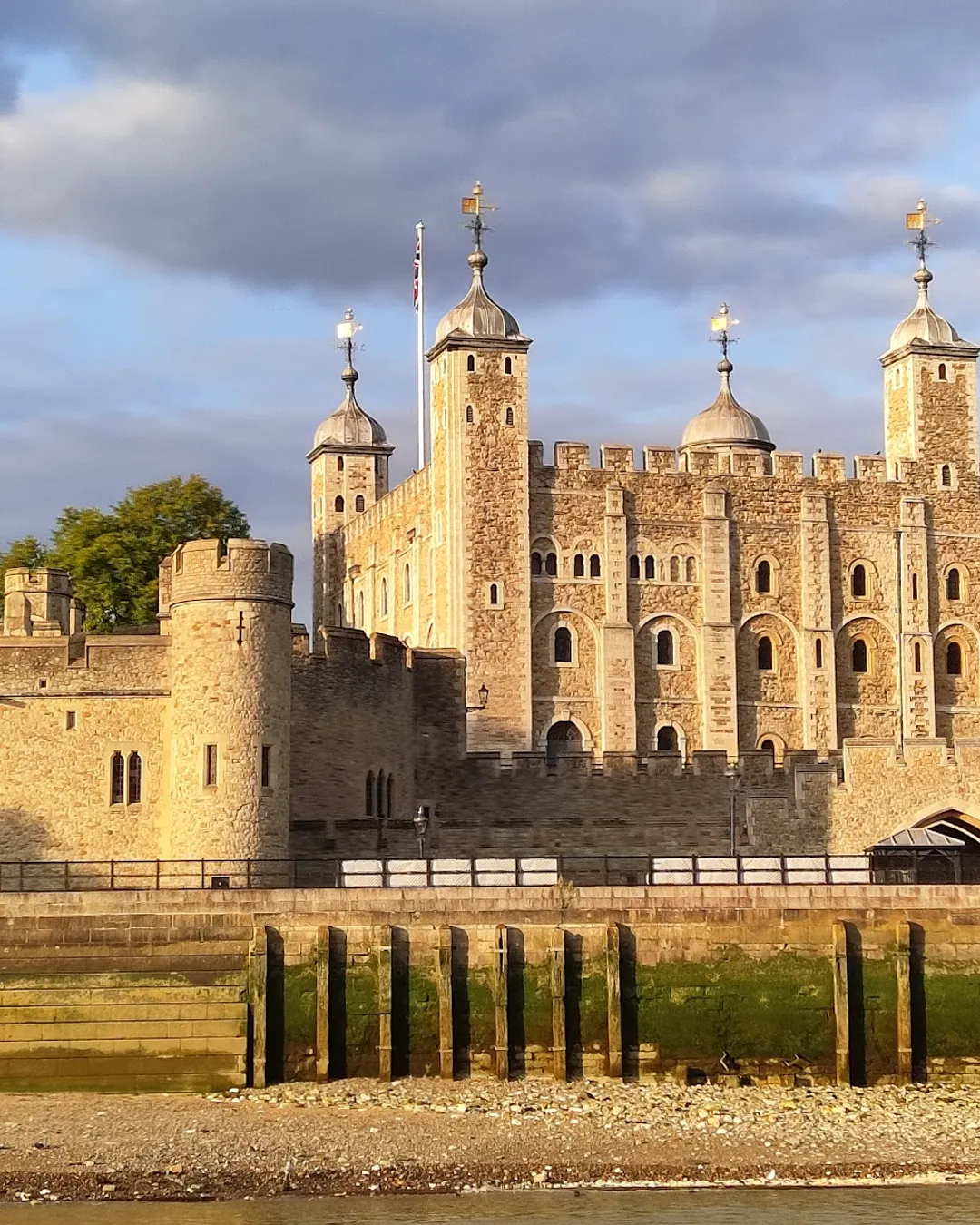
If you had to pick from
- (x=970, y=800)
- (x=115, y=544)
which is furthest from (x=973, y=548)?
(x=115, y=544)

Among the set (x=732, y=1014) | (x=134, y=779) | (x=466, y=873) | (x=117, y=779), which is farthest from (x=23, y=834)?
(x=732, y=1014)

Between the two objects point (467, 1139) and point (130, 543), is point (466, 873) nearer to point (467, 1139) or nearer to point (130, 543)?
point (467, 1139)

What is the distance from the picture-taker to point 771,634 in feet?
246

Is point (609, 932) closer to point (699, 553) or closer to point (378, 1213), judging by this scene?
point (378, 1213)

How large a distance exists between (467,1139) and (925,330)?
52790 millimetres

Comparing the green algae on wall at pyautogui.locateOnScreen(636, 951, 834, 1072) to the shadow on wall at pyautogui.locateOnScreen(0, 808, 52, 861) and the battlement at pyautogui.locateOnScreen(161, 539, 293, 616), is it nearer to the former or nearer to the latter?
the battlement at pyautogui.locateOnScreen(161, 539, 293, 616)

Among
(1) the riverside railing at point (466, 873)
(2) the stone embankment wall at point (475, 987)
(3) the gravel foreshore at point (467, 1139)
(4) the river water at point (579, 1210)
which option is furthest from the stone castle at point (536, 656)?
(4) the river water at point (579, 1210)

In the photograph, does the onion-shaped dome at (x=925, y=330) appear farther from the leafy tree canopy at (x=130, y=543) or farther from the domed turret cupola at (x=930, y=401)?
the leafy tree canopy at (x=130, y=543)

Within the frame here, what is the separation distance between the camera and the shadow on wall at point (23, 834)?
4222 centimetres

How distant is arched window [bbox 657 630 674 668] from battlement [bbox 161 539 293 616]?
3239 centimetres

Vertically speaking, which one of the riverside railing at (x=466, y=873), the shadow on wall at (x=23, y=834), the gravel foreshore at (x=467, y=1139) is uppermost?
the shadow on wall at (x=23, y=834)

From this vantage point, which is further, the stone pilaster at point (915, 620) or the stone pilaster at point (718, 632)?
the stone pilaster at point (915, 620)

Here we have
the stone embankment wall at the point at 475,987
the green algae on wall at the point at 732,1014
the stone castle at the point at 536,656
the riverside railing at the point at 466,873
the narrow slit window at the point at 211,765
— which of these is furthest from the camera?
the stone castle at the point at 536,656

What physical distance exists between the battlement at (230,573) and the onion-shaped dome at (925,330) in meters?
42.0
